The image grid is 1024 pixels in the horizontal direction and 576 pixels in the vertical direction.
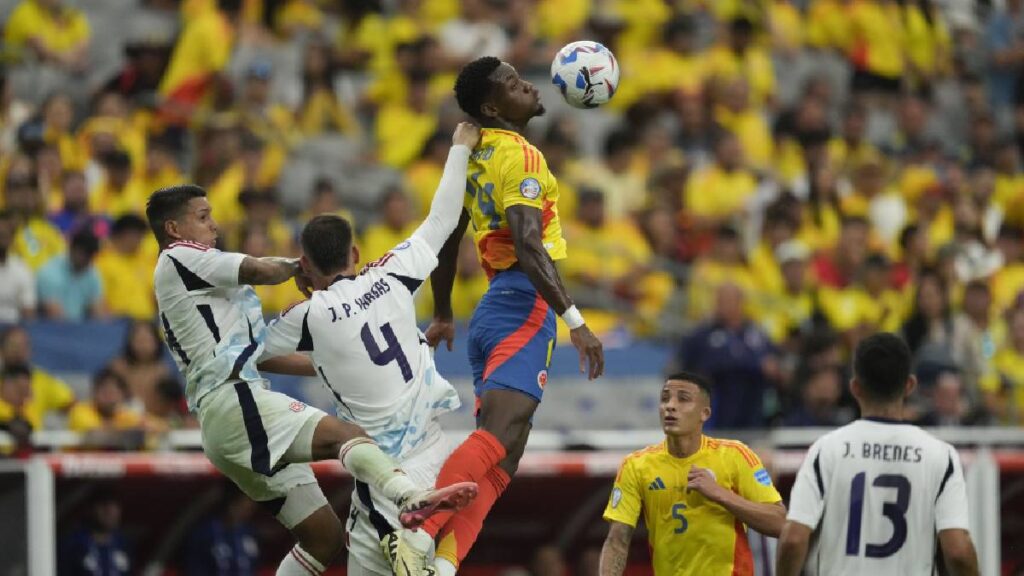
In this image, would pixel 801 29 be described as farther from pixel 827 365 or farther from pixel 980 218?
pixel 827 365

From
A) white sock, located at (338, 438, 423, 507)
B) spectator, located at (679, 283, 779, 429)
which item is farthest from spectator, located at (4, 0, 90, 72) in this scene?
white sock, located at (338, 438, 423, 507)

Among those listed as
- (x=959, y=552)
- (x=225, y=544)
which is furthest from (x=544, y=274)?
(x=225, y=544)

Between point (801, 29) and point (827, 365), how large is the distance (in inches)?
290

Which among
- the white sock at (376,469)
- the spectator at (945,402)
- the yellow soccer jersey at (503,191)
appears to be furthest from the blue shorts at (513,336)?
the spectator at (945,402)

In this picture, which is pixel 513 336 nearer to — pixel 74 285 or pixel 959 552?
pixel 959 552

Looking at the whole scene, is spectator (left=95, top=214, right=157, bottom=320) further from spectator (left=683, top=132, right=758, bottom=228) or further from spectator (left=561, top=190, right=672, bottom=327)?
spectator (left=683, top=132, right=758, bottom=228)

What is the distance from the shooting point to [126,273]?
14812mm

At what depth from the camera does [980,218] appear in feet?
60.9

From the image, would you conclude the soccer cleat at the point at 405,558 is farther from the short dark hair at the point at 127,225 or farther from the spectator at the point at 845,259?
the spectator at the point at 845,259

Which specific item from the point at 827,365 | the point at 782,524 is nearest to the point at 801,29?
the point at 827,365

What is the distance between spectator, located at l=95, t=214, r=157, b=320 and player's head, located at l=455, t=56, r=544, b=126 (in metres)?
5.97

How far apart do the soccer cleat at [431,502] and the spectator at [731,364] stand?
20.3ft

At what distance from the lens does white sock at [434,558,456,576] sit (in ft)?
28.5

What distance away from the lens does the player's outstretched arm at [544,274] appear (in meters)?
8.86
